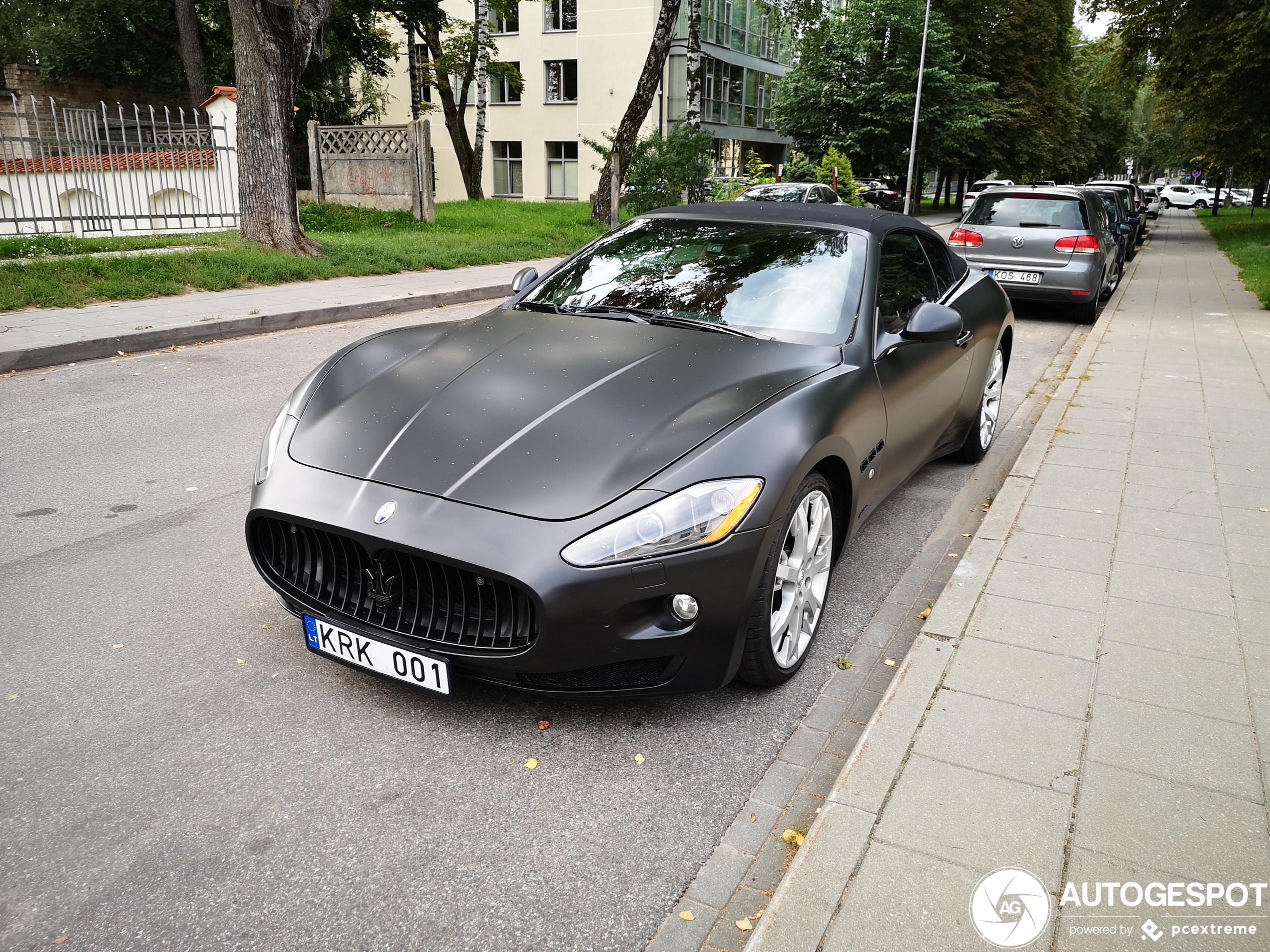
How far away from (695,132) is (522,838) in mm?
21024

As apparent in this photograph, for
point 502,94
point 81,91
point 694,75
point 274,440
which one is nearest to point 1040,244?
point 274,440

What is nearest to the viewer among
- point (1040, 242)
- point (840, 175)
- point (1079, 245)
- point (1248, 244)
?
point (1079, 245)

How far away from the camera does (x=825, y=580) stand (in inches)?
136

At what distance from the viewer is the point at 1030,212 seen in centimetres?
1224

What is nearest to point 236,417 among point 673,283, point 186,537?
point 186,537

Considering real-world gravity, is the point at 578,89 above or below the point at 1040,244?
above

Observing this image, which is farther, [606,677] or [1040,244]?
[1040,244]

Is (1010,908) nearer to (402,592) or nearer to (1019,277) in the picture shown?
(402,592)

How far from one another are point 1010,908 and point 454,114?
31.3 m

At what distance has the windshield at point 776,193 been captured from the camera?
20000mm

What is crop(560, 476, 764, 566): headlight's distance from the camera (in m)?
2.56

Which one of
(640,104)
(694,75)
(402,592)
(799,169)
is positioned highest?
(694,75)

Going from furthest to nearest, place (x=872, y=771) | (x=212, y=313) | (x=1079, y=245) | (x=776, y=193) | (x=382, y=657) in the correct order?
(x=776, y=193), (x=1079, y=245), (x=212, y=313), (x=382, y=657), (x=872, y=771)

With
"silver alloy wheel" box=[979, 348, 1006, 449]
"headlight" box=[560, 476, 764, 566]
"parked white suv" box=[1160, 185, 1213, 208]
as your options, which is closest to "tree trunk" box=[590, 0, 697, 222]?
"silver alloy wheel" box=[979, 348, 1006, 449]
